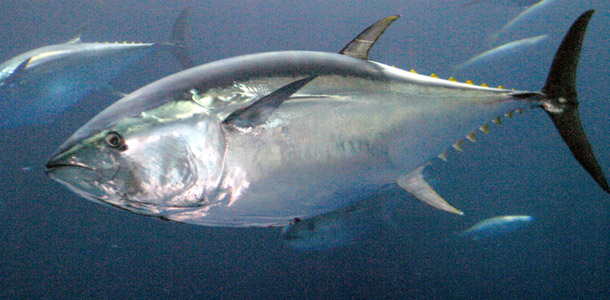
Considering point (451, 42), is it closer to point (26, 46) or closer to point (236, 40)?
point (236, 40)

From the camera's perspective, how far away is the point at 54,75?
385 cm

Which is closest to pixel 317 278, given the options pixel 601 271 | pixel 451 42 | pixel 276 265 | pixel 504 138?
pixel 276 265

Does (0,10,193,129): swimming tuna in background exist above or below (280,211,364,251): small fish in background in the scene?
above

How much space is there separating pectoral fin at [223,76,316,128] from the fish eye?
0.64 ft

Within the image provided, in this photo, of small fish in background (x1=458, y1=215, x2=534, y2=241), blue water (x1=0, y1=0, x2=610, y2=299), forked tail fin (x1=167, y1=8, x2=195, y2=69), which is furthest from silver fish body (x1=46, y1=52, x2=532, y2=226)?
small fish in background (x1=458, y1=215, x2=534, y2=241)

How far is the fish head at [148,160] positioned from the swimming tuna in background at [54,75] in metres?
3.74

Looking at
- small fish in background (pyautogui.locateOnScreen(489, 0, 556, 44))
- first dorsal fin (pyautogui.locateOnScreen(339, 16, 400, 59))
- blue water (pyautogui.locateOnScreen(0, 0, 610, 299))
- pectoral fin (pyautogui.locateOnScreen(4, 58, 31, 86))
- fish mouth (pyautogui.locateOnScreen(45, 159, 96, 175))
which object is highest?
small fish in background (pyautogui.locateOnScreen(489, 0, 556, 44))

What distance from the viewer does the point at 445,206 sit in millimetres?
959

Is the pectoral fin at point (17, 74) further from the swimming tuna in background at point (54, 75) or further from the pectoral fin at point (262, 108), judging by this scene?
the pectoral fin at point (262, 108)

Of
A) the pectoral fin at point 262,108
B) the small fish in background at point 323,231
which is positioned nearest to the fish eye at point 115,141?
the pectoral fin at point 262,108

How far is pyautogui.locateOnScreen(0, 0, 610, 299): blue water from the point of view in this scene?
670 centimetres

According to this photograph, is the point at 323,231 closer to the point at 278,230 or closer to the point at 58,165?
the point at 278,230

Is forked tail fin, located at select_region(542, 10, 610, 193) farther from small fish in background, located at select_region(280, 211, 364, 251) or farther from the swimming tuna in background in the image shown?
the swimming tuna in background

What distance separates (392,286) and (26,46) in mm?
10885
